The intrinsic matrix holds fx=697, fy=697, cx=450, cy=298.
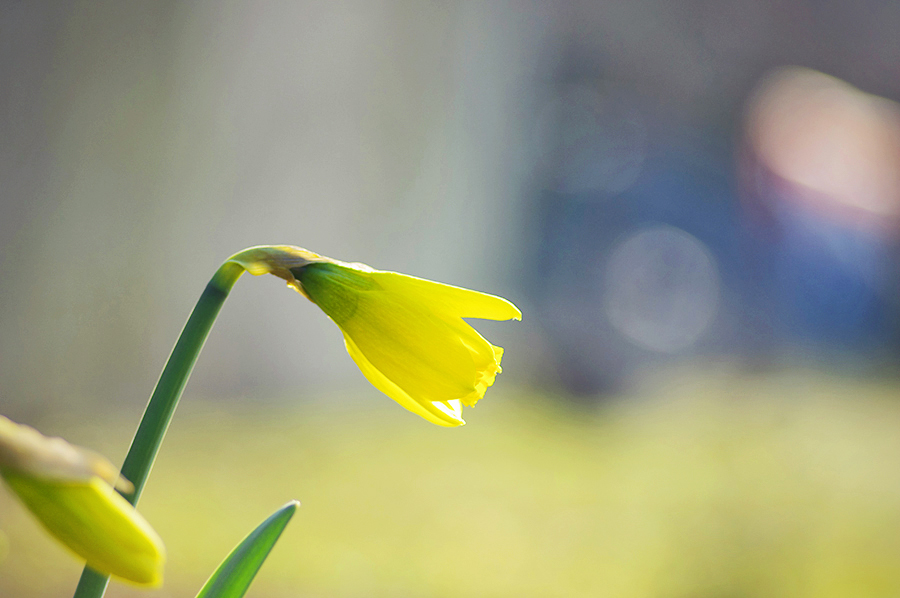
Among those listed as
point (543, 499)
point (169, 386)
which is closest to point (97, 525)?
point (169, 386)

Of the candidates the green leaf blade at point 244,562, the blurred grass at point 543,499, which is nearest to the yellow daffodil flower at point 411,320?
the green leaf blade at point 244,562

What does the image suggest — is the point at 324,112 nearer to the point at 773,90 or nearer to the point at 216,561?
the point at 216,561

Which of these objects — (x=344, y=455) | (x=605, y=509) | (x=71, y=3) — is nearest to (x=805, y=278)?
(x=605, y=509)

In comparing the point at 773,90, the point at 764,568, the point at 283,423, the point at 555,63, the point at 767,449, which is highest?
Result: the point at 773,90

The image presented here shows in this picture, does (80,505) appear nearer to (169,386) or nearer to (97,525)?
(97,525)

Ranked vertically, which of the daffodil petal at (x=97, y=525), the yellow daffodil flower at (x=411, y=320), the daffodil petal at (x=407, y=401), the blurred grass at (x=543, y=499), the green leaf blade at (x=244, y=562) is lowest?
the blurred grass at (x=543, y=499)

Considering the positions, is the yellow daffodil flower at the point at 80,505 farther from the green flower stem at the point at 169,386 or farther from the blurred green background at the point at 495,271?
the blurred green background at the point at 495,271

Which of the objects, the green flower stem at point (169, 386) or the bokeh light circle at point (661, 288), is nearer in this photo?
the green flower stem at point (169, 386)
